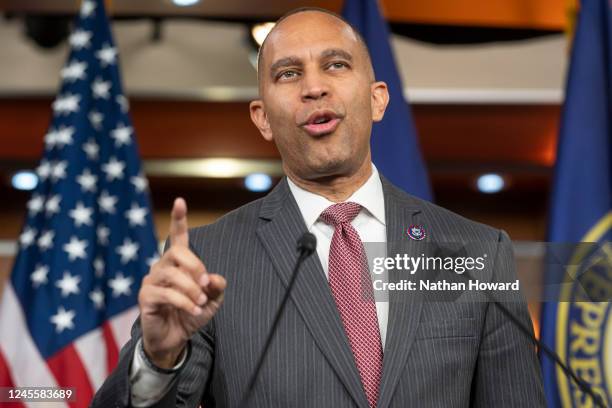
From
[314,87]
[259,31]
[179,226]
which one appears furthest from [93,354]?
[179,226]

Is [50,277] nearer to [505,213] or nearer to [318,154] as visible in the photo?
[318,154]

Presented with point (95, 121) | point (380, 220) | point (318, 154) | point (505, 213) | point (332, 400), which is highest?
point (505, 213)

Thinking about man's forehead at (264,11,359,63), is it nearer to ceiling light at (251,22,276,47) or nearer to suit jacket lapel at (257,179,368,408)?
suit jacket lapel at (257,179,368,408)

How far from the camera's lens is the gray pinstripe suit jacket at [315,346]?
4.59 ft

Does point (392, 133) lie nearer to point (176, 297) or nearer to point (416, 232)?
point (416, 232)

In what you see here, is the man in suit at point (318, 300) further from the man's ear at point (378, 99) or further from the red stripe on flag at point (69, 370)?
the red stripe on flag at point (69, 370)

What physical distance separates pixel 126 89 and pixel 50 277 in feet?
4.40

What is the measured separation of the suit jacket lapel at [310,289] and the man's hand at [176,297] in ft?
0.83

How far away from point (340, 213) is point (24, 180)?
123 inches

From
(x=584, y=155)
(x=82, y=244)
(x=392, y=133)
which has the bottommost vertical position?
(x=82, y=244)

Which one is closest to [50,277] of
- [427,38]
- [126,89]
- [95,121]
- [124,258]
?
[124,258]

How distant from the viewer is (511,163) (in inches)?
174

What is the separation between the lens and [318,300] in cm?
147

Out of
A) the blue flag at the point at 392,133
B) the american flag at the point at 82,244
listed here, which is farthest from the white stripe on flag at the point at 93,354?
the blue flag at the point at 392,133
